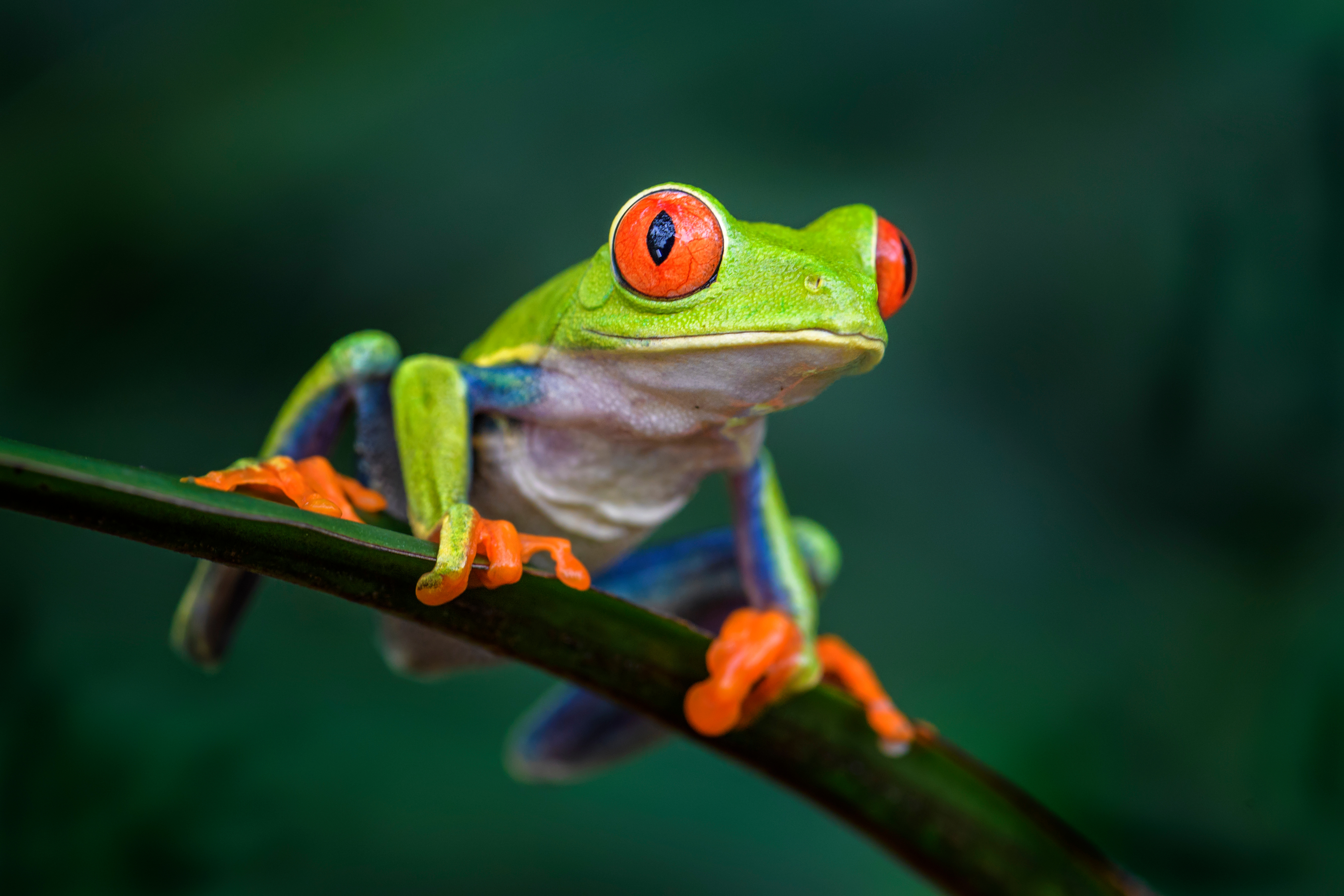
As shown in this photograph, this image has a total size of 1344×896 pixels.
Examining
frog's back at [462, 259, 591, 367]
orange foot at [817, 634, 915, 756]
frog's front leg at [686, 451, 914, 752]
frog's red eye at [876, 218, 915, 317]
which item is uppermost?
frog's red eye at [876, 218, 915, 317]

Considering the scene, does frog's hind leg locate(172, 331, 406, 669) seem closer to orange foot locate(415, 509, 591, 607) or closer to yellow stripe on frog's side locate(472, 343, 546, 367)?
yellow stripe on frog's side locate(472, 343, 546, 367)

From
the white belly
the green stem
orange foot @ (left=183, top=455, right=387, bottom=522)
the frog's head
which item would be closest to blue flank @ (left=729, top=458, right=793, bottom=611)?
the white belly

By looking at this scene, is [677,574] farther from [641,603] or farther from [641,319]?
[641,319]

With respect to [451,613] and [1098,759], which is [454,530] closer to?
[451,613]

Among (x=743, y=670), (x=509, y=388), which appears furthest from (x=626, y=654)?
(x=509, y=388)

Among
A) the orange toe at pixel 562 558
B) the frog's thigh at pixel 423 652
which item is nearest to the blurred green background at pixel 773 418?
the frog's thigh at pixel 423 652

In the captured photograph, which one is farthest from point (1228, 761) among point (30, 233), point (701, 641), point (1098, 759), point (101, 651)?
point (30, 233)
